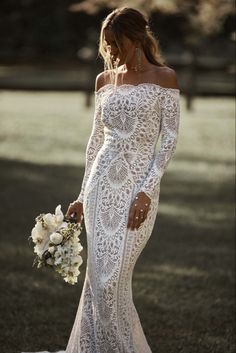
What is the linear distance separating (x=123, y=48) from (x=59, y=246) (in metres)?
1.17

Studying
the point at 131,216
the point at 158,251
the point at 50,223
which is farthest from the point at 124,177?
the point at 158,251

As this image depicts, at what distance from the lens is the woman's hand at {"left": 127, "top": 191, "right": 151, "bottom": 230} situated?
5.08m

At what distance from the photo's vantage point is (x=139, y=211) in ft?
16.7

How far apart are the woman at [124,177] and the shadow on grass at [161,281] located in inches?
59.1

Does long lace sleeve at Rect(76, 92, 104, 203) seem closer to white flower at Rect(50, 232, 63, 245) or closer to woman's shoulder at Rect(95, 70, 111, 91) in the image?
woman's shoulder at Rect(95, 70, 111, 91)


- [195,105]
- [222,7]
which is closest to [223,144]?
[222,7]

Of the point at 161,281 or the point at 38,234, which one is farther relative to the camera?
the point at 161,281

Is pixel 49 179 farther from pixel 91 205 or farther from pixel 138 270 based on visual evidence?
pixel 91 205

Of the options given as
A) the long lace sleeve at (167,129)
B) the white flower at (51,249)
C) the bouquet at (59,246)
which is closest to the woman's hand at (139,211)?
the long lace sleeve at (167,129)

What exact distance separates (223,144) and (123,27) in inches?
658

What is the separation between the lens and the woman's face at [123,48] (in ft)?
16.7

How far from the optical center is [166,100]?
5203 millimetres

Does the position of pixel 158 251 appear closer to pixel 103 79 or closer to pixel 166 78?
pixel 103 79

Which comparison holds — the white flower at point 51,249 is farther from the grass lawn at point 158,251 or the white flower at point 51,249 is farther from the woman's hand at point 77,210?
the grass lawn at point 158,251
